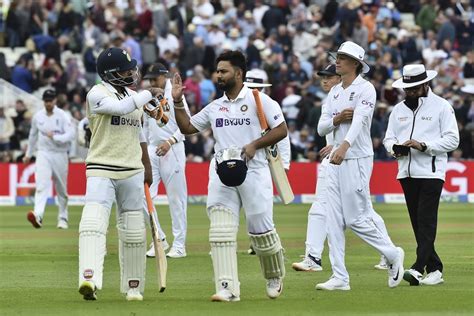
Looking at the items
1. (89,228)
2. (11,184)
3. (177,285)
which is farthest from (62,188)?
(89,228)

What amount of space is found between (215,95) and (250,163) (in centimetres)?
2215

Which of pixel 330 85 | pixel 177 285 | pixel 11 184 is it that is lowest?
pixel 11 184

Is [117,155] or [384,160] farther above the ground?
[117,155]

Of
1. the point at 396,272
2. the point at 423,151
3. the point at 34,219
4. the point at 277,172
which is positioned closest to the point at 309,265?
the point at 396,272

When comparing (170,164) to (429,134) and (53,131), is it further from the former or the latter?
(53,131)

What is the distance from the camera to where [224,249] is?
38.9ft

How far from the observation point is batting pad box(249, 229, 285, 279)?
12109 mm

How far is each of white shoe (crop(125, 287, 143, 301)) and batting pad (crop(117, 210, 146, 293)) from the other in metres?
0.04

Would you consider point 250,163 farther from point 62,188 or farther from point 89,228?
point 62,188

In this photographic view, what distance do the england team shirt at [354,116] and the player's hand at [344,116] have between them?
0.18ft

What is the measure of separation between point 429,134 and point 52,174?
11213mm

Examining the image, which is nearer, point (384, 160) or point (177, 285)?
point (177, 285)

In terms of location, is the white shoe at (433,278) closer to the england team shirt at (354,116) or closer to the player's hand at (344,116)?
the england team shirt at (354,116)

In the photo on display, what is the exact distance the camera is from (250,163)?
39.5 ft
